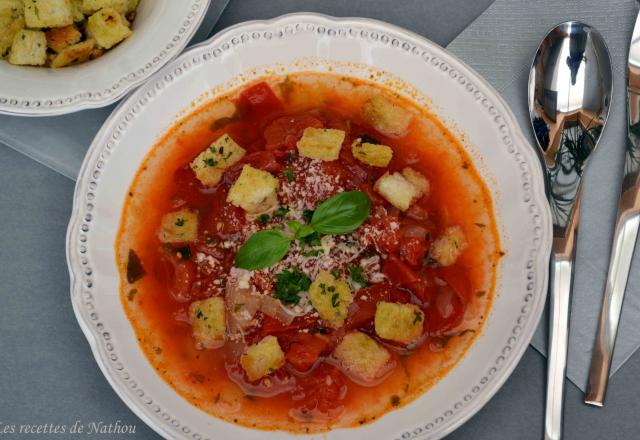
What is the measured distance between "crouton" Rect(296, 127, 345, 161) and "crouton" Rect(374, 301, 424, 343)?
2.50 ft

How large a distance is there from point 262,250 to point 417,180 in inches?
35.3

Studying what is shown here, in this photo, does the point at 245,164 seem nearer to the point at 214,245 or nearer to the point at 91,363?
the point at 214,245

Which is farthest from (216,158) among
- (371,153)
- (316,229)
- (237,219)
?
(371,153)

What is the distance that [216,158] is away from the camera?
2.94 metres

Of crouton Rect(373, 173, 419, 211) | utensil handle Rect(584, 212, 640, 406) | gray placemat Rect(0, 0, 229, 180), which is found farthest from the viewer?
gray placemat Rect(0, 0, 229, 180)

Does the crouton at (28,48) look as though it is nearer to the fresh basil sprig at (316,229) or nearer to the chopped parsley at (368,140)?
the fresh basil sprig at (316,229)

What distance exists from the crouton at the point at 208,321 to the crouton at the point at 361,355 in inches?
22.7

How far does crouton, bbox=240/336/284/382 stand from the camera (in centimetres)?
263

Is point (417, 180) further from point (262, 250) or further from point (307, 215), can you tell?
point (262, 250)

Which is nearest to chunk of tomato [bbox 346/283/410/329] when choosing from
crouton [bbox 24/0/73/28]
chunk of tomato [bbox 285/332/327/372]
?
chunk of tomato [bbox 285/332/327/372]

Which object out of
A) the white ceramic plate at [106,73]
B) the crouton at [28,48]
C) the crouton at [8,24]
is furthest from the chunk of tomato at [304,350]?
the crouton at [8,24]

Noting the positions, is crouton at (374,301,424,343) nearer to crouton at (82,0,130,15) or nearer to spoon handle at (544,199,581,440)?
spoon handle at (544,199,581,440)

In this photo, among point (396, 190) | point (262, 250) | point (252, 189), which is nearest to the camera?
point (262, 250)

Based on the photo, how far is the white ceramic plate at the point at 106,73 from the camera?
2.59 metres
